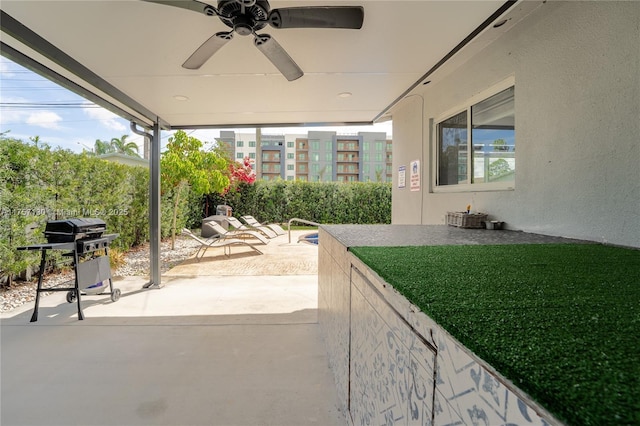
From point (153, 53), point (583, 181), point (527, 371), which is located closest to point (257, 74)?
point (153, 53)

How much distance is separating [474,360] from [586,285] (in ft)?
2.14

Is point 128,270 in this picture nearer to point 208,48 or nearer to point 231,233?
point 231,233

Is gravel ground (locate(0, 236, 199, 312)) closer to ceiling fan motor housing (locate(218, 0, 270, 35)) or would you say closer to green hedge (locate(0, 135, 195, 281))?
green hedge (locate(0, 135, 195, 281))

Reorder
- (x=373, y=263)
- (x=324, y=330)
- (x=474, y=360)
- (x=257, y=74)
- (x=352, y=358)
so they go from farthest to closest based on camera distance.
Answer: (x=257, y=74) < (x=324, y=330) < (x=352, y=358) < (x=373, y=263) < (x=474, y=360)

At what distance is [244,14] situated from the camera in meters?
1.95

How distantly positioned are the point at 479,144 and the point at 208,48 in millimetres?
2576

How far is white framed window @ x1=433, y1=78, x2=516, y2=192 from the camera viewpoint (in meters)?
2.64

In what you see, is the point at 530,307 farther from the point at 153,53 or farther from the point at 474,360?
the point at 153,53

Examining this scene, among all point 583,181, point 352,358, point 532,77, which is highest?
point 532,77

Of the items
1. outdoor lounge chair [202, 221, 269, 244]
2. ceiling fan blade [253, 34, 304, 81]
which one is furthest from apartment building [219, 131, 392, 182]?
ceiling fan blade [253, 34, 304, 81]

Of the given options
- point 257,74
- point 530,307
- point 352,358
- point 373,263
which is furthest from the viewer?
point 257,74

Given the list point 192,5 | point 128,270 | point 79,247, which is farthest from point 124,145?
point 192,5

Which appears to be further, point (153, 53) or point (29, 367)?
point (153, 53)

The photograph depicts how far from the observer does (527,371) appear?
0.47m
